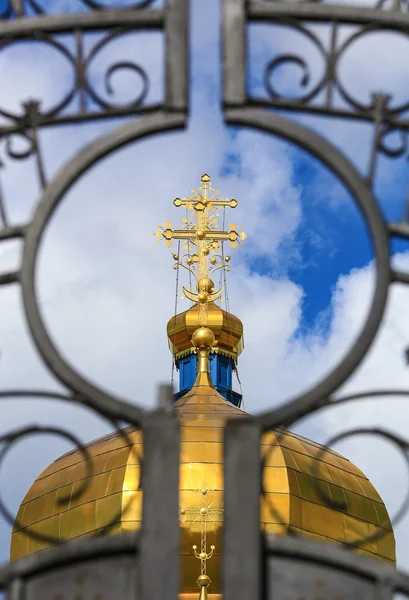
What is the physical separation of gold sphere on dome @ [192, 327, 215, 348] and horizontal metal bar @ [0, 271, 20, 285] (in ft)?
56.7

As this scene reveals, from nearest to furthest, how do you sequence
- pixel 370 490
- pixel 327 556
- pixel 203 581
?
pixel 327 556, pixel 203 581, pixel 370 490

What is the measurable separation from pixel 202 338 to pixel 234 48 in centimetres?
1729

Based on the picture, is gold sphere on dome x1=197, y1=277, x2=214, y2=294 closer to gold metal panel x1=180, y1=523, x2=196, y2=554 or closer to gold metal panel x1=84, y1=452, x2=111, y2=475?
gold metal panel x1=84, y1=452, x2=111, y2=475

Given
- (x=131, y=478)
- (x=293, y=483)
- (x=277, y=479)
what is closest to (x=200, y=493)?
(x=131, y=478)

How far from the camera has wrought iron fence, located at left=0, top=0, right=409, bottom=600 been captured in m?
4.55

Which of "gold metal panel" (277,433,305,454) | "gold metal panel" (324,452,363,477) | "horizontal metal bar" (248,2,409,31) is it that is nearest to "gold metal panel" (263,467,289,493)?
"gold metal panel" (277,433,305,454)

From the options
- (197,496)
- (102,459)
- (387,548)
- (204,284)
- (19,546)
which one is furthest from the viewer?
(387,548)

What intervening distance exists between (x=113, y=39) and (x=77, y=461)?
18.1m

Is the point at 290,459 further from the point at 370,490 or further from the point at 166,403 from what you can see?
the point at 166,403

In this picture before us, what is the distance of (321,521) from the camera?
2167 centimetres

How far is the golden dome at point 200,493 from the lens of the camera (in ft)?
67.8

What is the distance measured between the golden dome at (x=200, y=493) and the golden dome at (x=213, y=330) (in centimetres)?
221

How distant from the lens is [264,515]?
19.6 meters

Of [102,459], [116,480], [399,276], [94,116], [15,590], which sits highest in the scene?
[102,459]
